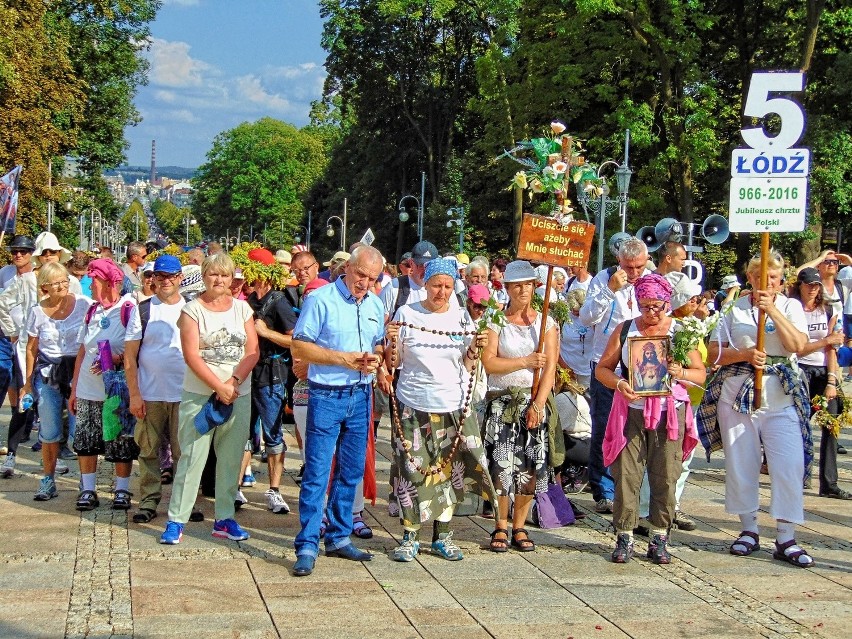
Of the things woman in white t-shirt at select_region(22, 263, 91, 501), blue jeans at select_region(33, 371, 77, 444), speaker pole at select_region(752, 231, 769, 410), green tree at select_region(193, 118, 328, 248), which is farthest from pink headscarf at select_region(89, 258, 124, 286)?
green tree at select_region(193, 118, 328, 248)

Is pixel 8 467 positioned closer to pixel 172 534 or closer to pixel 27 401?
pixel 27 401

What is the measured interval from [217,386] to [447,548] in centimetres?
178

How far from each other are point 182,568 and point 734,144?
1137 inches

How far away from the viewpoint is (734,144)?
3269cm

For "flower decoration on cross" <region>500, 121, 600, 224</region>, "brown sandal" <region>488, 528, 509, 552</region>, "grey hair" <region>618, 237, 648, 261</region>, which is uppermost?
"flower decoration on cross" <region>500, 121, 600, 224</region>

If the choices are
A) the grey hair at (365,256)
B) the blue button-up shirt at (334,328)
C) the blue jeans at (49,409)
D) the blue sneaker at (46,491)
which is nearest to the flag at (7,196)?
the blue jeans at (49,409)

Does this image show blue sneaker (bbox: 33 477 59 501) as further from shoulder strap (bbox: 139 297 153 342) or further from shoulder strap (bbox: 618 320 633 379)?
shoulder strap (bbox: 618 320 633 379)

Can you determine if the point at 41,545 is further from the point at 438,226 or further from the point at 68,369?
the point at 438,226

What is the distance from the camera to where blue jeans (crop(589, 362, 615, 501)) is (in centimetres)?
855

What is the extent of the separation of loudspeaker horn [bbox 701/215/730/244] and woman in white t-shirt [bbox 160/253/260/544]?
13740 mm

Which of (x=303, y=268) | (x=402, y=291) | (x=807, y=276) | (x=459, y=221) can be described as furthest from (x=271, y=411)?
(x=459, y=221)

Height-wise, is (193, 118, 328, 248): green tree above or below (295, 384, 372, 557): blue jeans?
above

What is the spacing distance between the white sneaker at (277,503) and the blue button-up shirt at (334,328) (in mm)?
1745

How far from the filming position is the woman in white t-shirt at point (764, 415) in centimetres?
713
